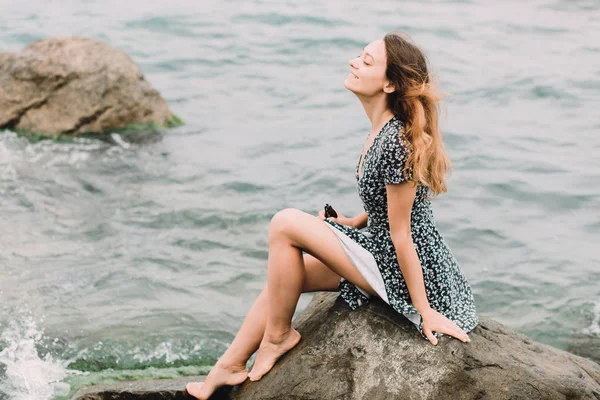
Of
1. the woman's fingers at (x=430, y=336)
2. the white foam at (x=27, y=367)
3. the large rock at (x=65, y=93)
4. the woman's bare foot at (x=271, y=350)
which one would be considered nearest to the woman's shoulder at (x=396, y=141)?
the woman's fingers at (x=430, y=336)

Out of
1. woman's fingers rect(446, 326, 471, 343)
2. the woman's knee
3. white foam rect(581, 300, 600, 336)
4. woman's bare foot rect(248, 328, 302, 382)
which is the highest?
the woman's knee

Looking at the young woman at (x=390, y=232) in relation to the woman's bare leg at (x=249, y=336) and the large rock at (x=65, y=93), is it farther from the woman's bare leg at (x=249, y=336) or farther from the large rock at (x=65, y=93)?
the large rock at (x=65, y=93)

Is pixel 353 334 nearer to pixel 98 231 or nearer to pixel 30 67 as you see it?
pixel 98 231

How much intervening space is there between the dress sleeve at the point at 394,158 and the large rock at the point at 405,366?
0.75 metres

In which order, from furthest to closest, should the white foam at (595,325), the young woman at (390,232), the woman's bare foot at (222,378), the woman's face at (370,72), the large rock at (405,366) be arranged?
the white foam at (595,325) → the woman's bare foot at (222,378) → the woman's face at (370,72) → the young woman at (390,232) → the large rock at (405,366)

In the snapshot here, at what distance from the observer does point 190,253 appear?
8.20 metres

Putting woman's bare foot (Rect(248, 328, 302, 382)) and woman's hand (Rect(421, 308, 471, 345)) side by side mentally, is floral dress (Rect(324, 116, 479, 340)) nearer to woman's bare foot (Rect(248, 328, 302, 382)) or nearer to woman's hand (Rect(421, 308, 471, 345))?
woman's hand (Rect(421, 308, 471, 345))

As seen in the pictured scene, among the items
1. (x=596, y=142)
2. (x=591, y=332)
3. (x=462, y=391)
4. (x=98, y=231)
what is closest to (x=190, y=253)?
(x=98, y=231)

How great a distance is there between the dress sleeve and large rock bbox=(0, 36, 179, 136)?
267 inches

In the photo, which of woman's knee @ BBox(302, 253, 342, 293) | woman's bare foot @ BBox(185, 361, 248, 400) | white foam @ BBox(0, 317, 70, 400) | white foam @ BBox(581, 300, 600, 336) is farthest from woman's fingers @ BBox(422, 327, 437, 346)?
white foam @ BBox(581, 300, 600, 336)

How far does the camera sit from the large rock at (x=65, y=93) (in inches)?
412

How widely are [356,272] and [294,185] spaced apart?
5.15m

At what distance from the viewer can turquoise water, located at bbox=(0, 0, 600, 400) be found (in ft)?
22.5

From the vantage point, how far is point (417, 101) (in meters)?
4.60
